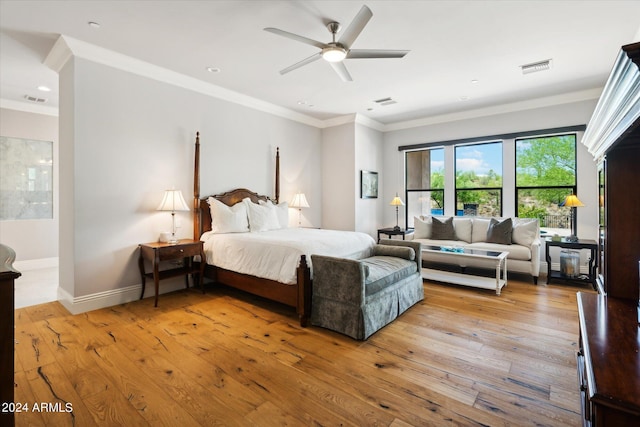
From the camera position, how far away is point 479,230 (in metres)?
5.26

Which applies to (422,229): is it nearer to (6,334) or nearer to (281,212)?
(281,212)

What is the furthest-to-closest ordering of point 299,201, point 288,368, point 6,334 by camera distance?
point 299,201 → point 288,368 → point 6,334

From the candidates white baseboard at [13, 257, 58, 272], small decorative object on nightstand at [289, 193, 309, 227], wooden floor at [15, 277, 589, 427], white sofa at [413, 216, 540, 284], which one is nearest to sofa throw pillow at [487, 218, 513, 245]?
white sofa at [413, 216, 540, 284]

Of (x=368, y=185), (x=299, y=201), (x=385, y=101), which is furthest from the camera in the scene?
(x=368, y=185)

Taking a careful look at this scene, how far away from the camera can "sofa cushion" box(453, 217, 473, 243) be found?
5348 mm

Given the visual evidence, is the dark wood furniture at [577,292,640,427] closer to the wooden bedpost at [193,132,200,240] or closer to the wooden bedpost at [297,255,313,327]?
the wooden bedpost at [297,255,313,327]

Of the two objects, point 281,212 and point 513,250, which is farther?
point 281,212

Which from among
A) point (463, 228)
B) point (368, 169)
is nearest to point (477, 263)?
point (463, 228)

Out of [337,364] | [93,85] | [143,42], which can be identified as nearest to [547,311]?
[337,364]

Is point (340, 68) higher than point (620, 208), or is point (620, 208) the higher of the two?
point (340, 68)

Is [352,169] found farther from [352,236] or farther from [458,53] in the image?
[458,53]

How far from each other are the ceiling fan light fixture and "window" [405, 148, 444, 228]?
409 centimetres

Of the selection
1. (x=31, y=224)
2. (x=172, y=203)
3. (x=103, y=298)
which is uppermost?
(x=172, y=203)

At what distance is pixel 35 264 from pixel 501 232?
772cm
